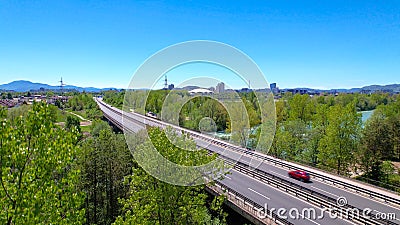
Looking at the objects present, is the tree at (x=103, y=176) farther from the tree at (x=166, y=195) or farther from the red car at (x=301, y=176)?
the red car at (x=301, y=176)

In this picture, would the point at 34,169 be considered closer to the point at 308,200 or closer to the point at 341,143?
the point at 308,200

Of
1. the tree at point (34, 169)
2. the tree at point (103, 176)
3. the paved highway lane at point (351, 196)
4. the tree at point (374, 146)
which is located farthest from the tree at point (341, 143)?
the tree at point (34, 169)

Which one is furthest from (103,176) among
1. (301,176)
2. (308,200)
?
(301,176)

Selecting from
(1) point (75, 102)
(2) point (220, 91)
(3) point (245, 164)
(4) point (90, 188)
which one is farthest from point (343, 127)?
(1) point (75, 102)

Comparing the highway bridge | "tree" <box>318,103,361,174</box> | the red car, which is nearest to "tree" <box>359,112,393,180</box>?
"tree" <box>318,103,361,174</box>

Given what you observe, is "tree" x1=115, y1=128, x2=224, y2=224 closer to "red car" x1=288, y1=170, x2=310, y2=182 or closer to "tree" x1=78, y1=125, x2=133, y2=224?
"tree" x1=78, y1=125, x2=133, y2=224
